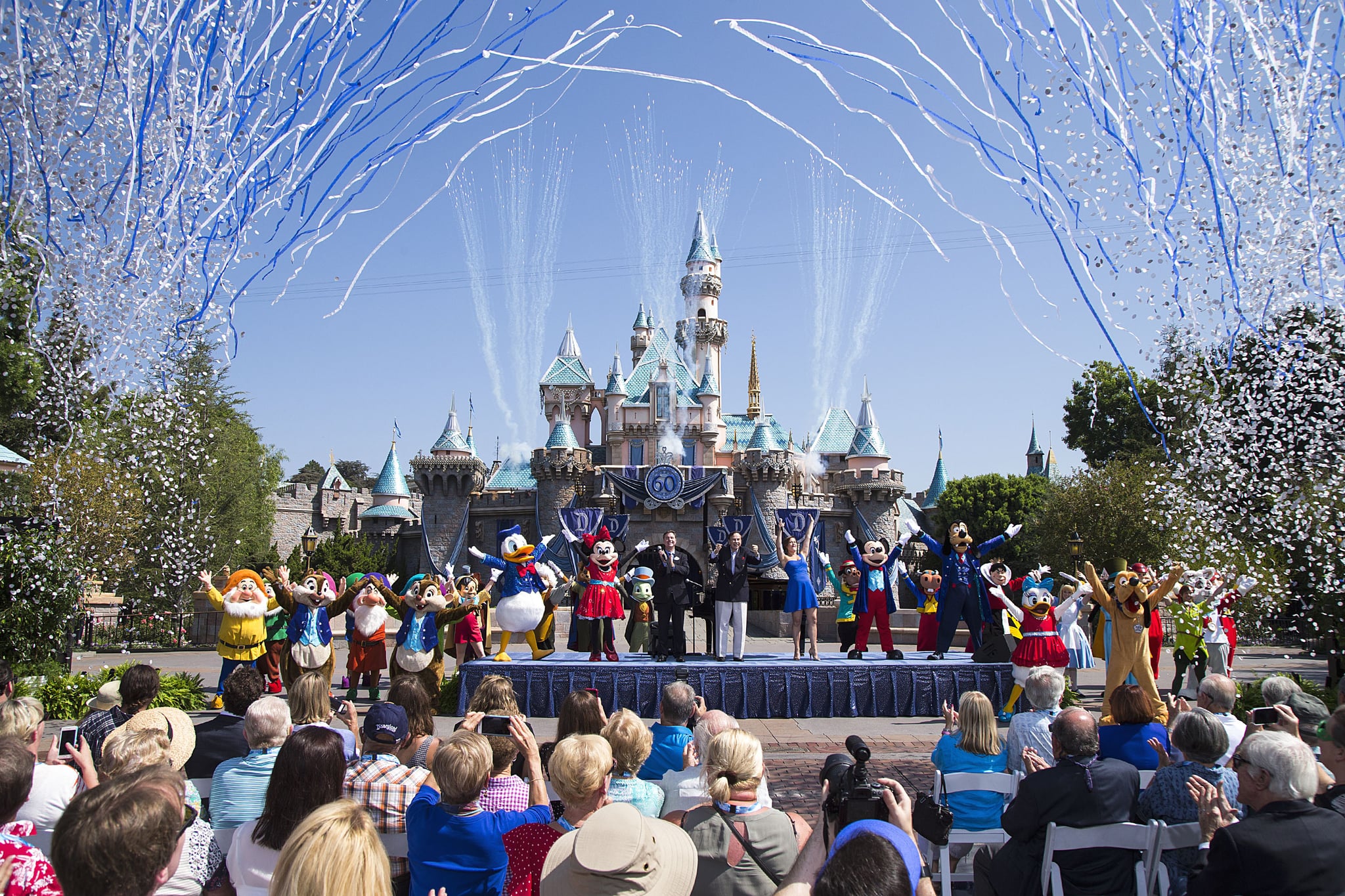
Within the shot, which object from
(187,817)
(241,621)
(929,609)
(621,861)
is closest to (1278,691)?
(621,861)

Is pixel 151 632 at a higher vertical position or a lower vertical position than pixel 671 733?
lower

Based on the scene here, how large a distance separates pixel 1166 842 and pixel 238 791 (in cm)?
388

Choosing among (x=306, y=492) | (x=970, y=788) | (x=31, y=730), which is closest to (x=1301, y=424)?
(x=970, y=788)

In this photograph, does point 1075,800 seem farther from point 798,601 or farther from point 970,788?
point 798,601

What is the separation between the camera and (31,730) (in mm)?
4328

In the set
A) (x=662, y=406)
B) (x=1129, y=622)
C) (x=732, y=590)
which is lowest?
(x=1129, y=622)

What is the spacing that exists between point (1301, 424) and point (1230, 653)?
13.4 ft

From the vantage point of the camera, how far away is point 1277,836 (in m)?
3.04

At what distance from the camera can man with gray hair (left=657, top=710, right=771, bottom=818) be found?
3.81 metres

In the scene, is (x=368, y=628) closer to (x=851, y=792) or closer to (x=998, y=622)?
(x=998, y=622)

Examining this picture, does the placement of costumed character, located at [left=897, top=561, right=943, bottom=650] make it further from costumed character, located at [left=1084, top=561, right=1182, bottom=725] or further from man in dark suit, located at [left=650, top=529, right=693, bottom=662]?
man in dark suit, located at [left=650, top=529, right=693, bottom=662]

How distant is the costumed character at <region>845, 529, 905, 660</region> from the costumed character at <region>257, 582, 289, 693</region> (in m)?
7.00

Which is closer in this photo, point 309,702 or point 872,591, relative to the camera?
point 309,702

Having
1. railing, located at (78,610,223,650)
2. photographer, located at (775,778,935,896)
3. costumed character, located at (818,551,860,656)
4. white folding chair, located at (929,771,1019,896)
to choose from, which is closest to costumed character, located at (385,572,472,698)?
costumed character, located at (818,551,860,656)
